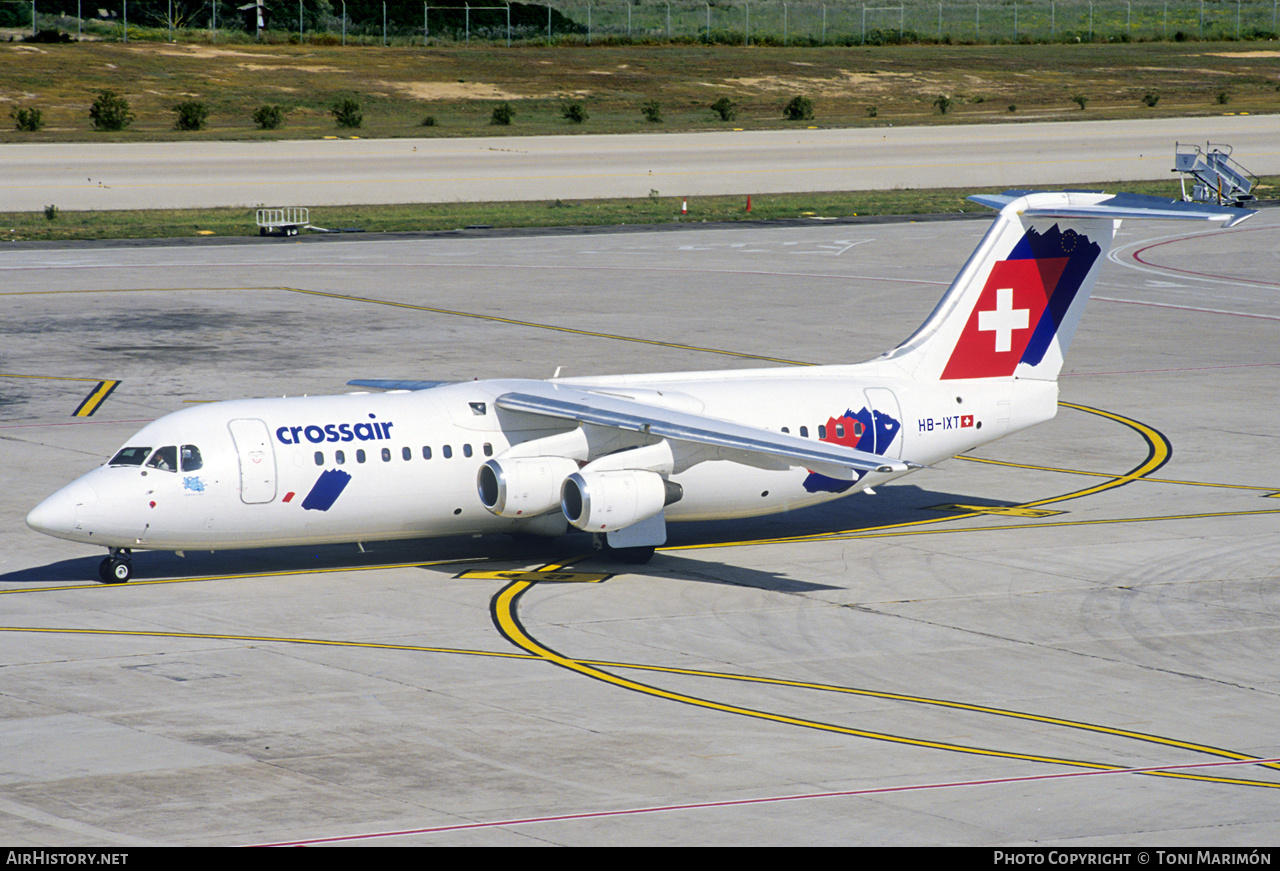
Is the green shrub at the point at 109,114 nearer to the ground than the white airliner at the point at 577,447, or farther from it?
farther from it

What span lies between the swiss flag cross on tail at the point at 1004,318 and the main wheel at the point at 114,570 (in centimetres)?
1609

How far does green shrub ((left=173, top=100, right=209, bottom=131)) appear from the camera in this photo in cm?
10481

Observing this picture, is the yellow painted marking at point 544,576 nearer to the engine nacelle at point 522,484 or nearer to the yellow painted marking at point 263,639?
the engine nacelle at point 522,484

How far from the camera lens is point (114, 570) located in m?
27.8

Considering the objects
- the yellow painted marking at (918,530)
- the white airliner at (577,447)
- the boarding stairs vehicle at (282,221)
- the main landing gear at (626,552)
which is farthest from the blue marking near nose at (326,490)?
the boarding stairs vehicle at (282,221)

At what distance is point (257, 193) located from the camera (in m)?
87.8

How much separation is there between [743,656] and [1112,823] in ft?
25.2

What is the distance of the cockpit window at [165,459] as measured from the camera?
2744 centimetres

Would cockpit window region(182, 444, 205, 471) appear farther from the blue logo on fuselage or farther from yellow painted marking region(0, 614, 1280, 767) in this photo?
yellow painted marking region(0, 614, 1280, 767)

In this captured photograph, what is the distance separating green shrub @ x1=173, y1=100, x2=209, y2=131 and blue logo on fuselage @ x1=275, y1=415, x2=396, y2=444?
82.6m

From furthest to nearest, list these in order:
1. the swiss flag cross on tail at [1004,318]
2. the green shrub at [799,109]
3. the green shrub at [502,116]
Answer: the green shrub at [799,109] → the green shrub at [502,116] → the swiss flag cross on tail at [1004,318]

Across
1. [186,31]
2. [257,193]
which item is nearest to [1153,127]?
[257,193]

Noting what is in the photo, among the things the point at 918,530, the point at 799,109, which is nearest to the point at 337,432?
the point at 918,530

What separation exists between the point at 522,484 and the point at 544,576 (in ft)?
5.81
